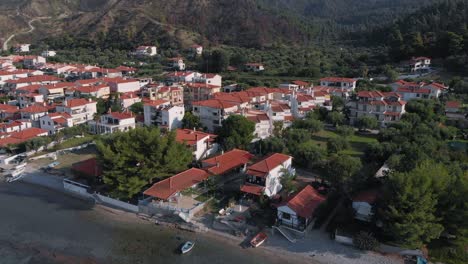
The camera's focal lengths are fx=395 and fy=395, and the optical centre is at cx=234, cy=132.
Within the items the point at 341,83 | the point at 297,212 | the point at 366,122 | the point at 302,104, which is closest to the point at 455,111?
the point at 366,122

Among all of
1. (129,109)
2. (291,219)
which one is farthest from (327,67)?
(291,219)

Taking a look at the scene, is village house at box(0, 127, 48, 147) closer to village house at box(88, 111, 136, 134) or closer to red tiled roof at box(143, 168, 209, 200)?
village house at box(88, 111, 136, 134)

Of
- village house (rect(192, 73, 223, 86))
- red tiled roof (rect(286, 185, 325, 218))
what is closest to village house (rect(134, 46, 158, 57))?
village house (rect(192, 73, 223, 86))

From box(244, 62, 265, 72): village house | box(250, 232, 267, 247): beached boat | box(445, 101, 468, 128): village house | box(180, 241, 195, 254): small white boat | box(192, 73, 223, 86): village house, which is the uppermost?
box(244, 62, 265, 72): village house

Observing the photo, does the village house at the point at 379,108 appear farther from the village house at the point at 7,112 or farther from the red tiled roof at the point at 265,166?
the village house at the point at 7,112

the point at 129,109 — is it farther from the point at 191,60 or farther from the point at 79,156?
the point at 191,60

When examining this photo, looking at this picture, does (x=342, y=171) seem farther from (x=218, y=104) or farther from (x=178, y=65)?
(x=178, y=65)
